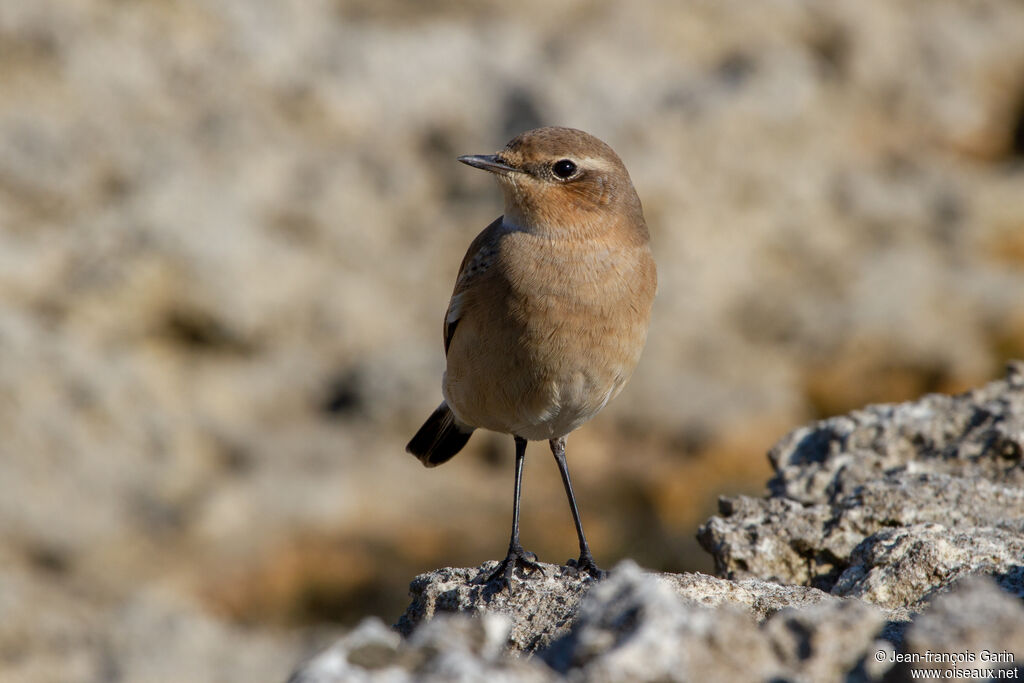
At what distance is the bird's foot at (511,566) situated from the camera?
15.0 ft

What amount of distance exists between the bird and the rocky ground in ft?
2.30

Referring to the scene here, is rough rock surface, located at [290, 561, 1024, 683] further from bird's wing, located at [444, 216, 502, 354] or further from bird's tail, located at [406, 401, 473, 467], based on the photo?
bird's tail, located at [406, 401, 473, 467]

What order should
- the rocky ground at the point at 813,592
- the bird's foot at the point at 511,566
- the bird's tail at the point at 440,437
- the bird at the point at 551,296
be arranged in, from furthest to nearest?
1. the bird's tail at the point at 440,437
2. the bird at the point at 551,296
3. the bird's foot at the point at 511,566
4. the rocky ground at the point at 813,592

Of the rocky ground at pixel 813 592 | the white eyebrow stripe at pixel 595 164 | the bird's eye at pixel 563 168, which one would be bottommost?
the rocky ground at pixel 813 592

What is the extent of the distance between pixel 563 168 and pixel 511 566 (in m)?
1.92

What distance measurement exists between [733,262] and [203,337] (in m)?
5.05

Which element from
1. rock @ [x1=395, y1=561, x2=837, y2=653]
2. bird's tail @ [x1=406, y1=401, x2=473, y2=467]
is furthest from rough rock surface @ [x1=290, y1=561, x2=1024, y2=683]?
bird's tail @ [x1=406, y1=401, x2=473, y2=467]

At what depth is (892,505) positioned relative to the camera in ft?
16.5

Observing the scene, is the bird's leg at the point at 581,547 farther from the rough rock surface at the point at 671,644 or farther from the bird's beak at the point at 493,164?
the rough rock surface at the point at 671,644

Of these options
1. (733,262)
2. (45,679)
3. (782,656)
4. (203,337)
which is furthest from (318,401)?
(782,656)

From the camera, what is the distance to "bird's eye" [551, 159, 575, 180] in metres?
5.45

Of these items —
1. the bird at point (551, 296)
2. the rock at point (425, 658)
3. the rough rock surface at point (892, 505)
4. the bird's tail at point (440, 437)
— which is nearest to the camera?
the rock at point (425, 658)

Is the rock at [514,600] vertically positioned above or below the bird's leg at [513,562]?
below

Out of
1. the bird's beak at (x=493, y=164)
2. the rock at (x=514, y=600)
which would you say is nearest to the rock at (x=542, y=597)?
the rock at (x=514, y=600)
